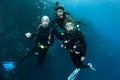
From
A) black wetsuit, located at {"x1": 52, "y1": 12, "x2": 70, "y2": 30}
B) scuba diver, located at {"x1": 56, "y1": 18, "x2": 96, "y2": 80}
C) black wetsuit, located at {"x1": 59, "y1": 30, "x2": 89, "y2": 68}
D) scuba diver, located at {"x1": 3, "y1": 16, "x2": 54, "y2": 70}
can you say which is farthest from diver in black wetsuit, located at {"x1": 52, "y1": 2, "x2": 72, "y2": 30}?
black wetsuit, located at {"x1": 59, "y1": 30, "x2": 89, "y2": 68}

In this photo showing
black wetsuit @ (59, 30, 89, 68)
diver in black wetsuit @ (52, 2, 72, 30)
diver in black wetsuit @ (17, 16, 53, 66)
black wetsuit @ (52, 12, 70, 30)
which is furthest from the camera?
black wetsuit @ (52, 12, 70, 30)

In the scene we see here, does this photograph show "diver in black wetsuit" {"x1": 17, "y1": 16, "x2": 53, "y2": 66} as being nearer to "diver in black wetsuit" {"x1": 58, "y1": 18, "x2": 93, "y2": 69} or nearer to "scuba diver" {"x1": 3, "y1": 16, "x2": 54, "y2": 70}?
"scuba diver" {"x1": 3, "y1": 16, "x2": 54, "y2": 70}

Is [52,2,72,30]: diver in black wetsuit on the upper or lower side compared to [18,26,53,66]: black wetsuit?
upper

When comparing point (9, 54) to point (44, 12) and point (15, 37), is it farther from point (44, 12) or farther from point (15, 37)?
point (44, 12)

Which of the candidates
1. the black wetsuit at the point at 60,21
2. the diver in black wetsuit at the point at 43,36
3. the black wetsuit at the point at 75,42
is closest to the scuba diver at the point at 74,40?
the black wetsuit at the point at 75,42

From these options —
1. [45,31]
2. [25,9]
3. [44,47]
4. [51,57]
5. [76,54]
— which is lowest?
[51,57]

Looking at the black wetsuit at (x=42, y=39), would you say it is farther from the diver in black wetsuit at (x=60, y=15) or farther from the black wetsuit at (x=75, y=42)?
the black wetsuit at (x=75, y=42)

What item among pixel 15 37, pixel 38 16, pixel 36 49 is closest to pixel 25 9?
pixel 38 16

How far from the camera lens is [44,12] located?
64.8ft

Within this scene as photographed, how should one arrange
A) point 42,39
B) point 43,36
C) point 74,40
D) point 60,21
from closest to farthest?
point 74,40 → point 43,36 → point 42,39 → point 60,21

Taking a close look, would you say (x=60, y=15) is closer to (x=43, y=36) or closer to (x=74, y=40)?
(x=43, y=36)

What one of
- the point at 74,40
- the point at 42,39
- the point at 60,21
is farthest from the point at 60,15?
the point at 74,40

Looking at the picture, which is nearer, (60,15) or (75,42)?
(75,42)

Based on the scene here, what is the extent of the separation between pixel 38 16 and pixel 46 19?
9.95 meters
